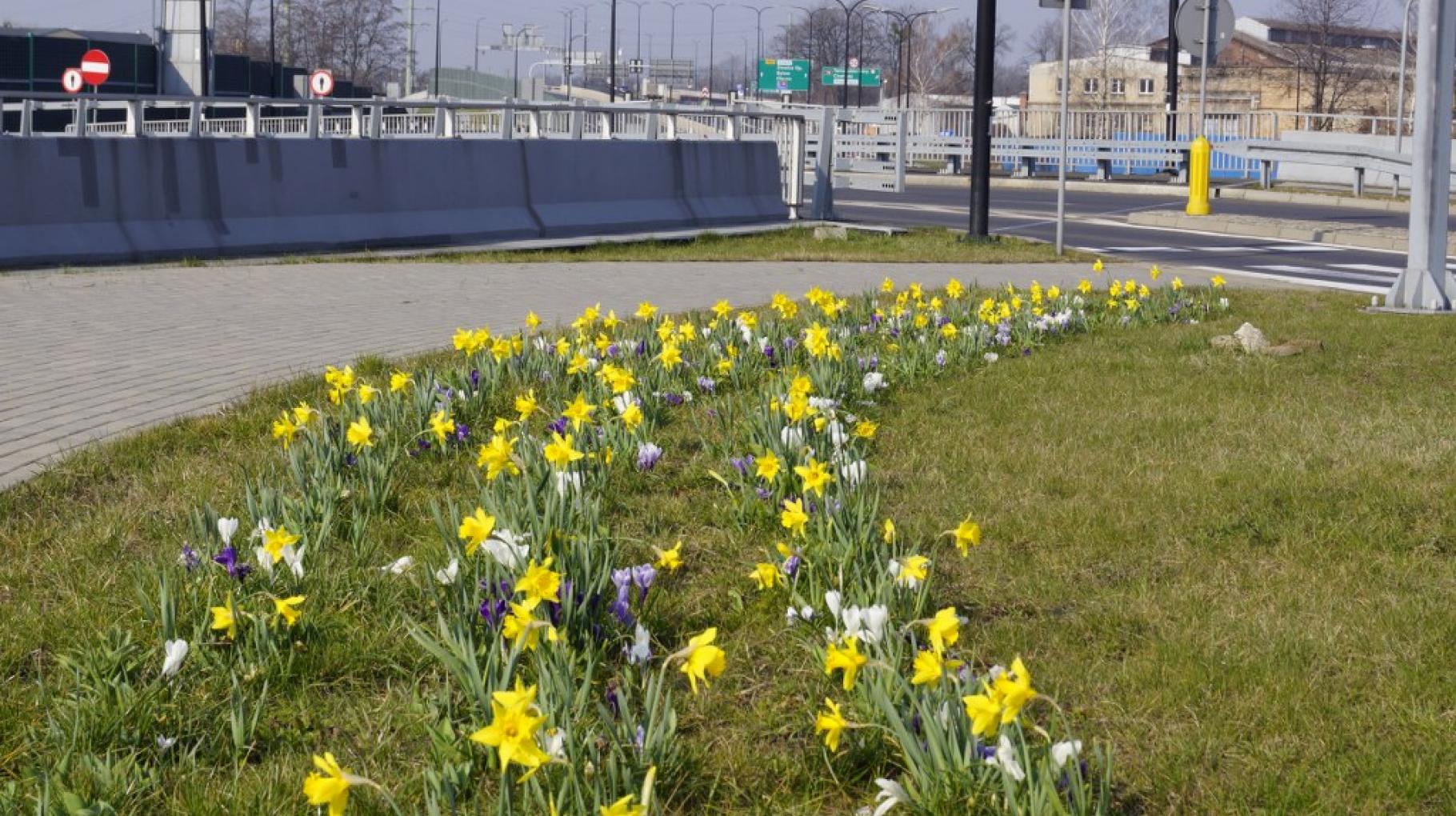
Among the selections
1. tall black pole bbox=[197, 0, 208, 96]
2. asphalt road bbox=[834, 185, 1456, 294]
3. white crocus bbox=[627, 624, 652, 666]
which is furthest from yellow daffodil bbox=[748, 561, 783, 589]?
tall black pole bbox=[197, 0, 208, 96]

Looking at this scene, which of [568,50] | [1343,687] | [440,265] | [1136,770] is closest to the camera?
[1136,770]

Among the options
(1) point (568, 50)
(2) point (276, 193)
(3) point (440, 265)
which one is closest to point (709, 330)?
(3) point (440, 265)

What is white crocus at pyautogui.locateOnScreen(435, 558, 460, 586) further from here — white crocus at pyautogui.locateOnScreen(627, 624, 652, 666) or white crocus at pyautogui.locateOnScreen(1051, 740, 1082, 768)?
white crocus at pyautogui.locateOnScreen(1051, 740, 1082, 768)

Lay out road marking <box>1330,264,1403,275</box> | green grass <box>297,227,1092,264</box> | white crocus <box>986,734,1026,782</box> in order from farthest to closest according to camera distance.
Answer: road marking <box>1330,264,1403,275</box> → green grass <box>297,227,1092,264</box> → white crocus <box>986,734,1026,782</box>

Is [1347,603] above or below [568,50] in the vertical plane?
below

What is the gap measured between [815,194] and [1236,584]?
17.7 metres

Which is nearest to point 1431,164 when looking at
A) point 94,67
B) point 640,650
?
point 640,650

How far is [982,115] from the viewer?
18.7 metres

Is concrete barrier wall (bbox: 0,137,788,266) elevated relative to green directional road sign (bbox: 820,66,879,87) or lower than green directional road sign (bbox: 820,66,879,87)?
lower

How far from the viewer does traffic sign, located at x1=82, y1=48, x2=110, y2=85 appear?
150 ft

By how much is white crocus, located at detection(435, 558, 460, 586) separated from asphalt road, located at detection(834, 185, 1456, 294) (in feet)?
40.7

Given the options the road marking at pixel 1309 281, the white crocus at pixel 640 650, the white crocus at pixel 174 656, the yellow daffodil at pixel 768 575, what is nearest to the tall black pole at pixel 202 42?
the road marking at pixel 1309 281

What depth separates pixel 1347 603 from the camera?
14.3 feet

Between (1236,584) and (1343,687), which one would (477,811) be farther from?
(1236,584)
